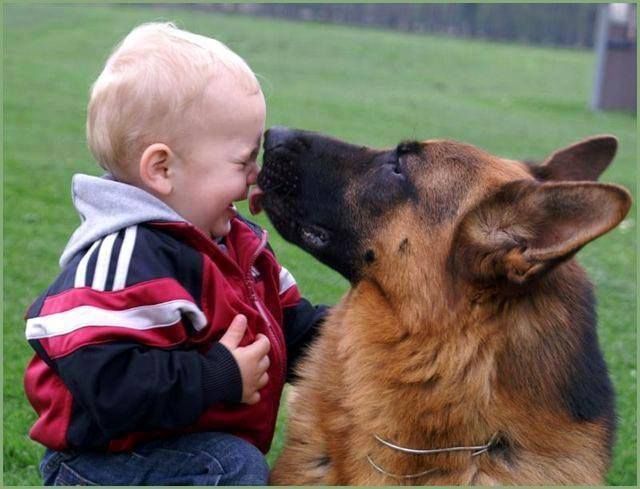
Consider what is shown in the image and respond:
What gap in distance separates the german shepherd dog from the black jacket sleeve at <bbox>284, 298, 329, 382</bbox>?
1.38 ft

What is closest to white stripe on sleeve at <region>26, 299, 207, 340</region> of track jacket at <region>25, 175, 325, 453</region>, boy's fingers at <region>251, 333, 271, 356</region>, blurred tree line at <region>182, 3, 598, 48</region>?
track jacket at <region>25, 175, 325, 453</region>

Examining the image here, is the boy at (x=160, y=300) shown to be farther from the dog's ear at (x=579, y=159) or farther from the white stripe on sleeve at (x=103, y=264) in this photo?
the dog's ear at (x=579, y=159)

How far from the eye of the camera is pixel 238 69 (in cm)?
363

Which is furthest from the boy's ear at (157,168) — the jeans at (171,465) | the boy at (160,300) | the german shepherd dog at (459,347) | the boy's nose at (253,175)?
the jeans at (171,465)

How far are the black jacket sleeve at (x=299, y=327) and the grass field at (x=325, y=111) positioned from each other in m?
1.01

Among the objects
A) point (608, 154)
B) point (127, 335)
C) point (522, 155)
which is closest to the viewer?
point (127, 335)

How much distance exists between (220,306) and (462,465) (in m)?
1.01

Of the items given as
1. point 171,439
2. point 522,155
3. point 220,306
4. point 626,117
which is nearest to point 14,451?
point 171,439

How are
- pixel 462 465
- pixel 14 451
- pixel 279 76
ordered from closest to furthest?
pixel 462 465 → pixel 14 451 → pixel 279 76

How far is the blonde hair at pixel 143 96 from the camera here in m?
3.46

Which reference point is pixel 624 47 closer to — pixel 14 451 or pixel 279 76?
pixel 279 76

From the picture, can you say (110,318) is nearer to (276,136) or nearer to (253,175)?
(253,175)

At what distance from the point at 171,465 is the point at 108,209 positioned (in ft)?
3.08

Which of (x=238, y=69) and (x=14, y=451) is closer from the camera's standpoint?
(x=238, y=69)
